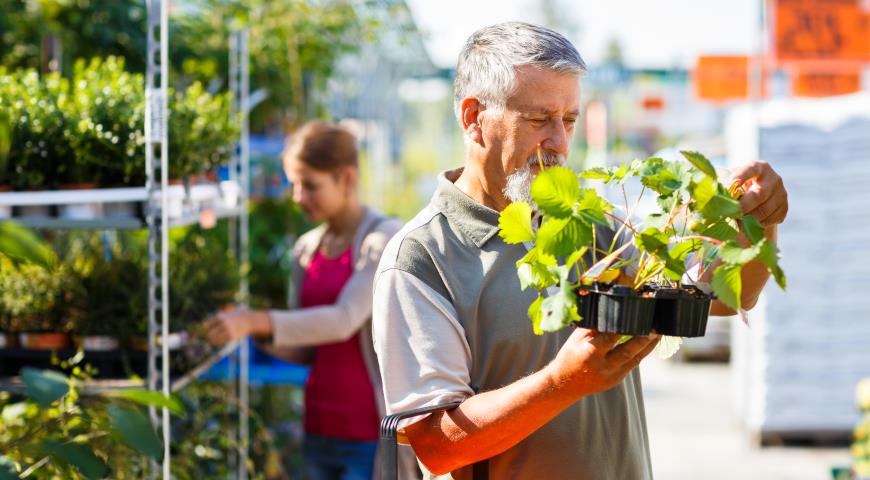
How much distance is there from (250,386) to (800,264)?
3147 millimetres

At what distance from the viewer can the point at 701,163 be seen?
134 centimetres

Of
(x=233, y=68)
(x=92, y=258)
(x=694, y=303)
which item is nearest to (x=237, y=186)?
(x=233, y=68)

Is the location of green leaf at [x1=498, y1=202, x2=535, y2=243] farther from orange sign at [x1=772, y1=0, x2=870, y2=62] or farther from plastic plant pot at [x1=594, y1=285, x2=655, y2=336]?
orange sign at [x1=772, y1=0, x2=870, y2=62]

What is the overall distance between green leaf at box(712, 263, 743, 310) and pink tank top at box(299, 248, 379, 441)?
76.8 inches

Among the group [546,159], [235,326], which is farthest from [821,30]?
[546,159]

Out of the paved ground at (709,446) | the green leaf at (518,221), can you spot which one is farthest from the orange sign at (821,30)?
the green leaf at (518,221)

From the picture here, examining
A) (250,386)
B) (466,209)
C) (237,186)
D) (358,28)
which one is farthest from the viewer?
(358,28)

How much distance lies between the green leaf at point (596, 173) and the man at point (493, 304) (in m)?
0.20

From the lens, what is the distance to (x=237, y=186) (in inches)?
135

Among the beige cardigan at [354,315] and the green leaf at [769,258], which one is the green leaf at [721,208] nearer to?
the green leaf at [769,258]

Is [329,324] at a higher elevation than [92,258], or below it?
below

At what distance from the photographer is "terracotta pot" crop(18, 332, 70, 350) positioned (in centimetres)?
256

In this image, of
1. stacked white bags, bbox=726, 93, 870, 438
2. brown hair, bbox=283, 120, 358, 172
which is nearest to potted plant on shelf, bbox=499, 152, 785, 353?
brown hair, bbox=283, 120, 358, 172

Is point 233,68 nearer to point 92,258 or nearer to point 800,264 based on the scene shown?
point 92,258
